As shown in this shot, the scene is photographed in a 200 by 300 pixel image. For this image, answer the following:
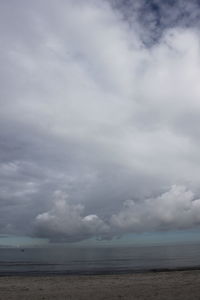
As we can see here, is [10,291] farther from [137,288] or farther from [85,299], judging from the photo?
[137,288]

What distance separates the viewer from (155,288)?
919 inches

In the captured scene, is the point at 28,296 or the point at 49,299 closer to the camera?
the point at 49,299

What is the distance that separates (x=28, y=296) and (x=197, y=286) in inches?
562

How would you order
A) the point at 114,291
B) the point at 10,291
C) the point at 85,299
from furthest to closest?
the point at 10,291, the point at 114,291, the point at 85,299

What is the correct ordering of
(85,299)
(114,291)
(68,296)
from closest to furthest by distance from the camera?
(85,299) < (68,296) < (114,291)

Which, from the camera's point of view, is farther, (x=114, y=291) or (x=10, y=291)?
(x=10, y=291)

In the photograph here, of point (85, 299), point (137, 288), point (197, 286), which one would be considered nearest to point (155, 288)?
point (137, 288)

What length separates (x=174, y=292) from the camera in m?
21.0

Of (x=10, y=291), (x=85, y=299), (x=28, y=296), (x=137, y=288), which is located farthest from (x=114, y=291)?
(x=10, y=291)

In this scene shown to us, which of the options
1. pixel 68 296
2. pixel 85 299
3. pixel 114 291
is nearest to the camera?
pixel 85 299

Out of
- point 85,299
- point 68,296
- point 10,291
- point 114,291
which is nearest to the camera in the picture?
point 85,299

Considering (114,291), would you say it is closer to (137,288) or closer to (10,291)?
(137,288)

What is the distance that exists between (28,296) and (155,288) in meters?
10.8

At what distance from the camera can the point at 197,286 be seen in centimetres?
2311
